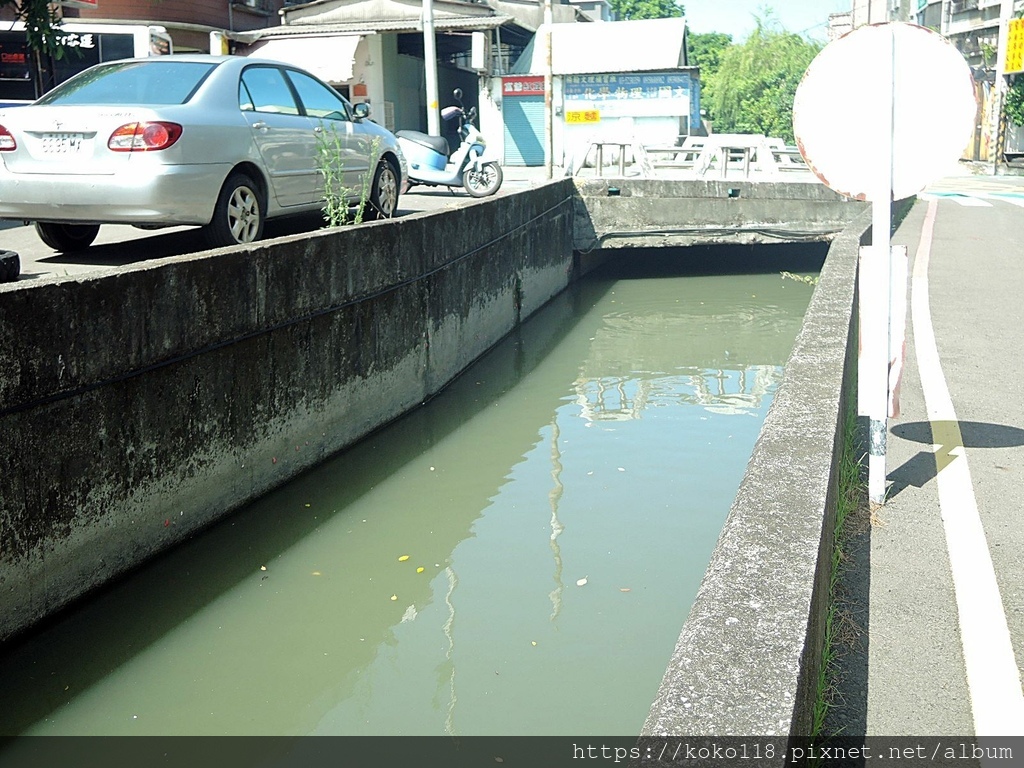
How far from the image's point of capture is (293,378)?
7.97 metres

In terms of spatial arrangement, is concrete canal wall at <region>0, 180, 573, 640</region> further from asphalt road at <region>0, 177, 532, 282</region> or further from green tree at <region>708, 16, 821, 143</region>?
green tree at <region>708, 16, 821, 143</region>

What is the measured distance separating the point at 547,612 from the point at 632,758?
12.8 ft

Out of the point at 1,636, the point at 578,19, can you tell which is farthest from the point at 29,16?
the point at 578,19

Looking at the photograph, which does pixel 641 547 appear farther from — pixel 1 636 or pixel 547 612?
pixel 1 636

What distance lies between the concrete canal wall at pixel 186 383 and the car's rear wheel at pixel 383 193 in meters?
1.08

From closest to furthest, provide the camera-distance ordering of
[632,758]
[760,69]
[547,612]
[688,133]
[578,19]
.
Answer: [632,758]
[547,612]
[688,133]
[578,19]
[760,69]

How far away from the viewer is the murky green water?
5184 millimetres

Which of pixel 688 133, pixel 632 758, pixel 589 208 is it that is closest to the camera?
pixel 632 758

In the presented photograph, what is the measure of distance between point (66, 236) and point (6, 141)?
122 centimetres

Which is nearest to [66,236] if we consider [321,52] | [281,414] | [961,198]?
[281,414]

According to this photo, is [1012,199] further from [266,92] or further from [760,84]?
[760,84]

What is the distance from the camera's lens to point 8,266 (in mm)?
6422

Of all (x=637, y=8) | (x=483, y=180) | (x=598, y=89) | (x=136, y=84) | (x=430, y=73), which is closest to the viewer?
(x=136, y=84)

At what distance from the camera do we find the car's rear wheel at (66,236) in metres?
9.33
